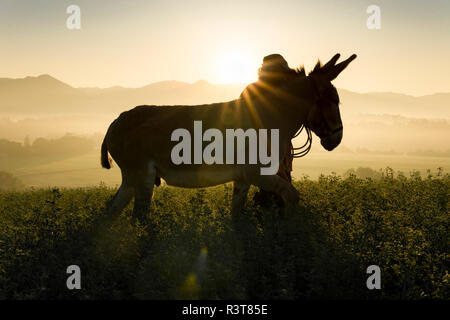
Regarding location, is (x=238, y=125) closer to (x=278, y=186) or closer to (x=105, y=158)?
(x=278, y=186)

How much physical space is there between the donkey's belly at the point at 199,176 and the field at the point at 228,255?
41cm

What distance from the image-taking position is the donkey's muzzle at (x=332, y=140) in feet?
26.3

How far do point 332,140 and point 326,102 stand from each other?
72cm

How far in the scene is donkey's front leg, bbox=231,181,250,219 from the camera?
26.8ft

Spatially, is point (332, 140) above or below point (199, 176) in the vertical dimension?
above

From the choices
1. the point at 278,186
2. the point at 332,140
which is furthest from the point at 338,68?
the point at 278,186

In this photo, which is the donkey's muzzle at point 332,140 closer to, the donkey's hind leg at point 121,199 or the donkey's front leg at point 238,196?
the donkey's front leg at point 238,196

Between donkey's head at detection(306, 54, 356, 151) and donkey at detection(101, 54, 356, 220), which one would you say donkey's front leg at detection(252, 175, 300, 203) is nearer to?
donkey at detection(101, 54, 356, 220)

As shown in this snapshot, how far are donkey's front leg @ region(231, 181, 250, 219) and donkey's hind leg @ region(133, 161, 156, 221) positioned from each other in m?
1.53

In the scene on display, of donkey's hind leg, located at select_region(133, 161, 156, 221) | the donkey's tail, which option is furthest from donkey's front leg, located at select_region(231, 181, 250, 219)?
the donkey's tail

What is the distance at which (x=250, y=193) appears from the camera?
10125mm

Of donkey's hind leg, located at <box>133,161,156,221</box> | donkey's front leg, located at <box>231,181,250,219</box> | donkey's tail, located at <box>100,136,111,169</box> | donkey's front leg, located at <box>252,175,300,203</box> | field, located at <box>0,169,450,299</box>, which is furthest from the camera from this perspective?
donkey's tail, located at <box>100,136,111,169</box>

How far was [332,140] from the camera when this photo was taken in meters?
8.06
